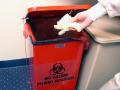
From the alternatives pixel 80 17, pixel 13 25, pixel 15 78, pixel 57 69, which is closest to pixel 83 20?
pixel 80 17

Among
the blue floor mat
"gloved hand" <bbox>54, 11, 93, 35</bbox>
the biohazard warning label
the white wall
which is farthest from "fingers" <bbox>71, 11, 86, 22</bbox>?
the blue floor mat

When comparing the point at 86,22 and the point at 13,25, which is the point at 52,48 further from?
the point at 13,25

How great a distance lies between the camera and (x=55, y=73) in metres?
1.33

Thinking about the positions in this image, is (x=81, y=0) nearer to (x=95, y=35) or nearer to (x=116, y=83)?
(x=95, y=35)

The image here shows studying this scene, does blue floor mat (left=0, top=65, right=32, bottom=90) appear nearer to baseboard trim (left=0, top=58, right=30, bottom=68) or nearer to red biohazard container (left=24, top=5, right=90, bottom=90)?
baseboard trim (left=0, top=58, right=30, bottom=68)

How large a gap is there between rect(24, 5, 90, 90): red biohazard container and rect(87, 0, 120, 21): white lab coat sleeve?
205 millimetres

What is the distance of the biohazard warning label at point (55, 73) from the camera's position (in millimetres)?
1287

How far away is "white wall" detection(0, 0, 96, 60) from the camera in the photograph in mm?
1438

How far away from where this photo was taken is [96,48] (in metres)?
1.23

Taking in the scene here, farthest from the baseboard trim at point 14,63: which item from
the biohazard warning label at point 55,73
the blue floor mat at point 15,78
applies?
the biohazard warning label at point 55,73

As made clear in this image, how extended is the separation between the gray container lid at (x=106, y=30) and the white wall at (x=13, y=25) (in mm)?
317

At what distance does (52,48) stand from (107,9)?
38 centimetres

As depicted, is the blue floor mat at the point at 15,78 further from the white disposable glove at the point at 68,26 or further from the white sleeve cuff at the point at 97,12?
the white sleeve cuff at the point at 97,12

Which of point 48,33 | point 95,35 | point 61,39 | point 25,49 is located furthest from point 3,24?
point 95,35
